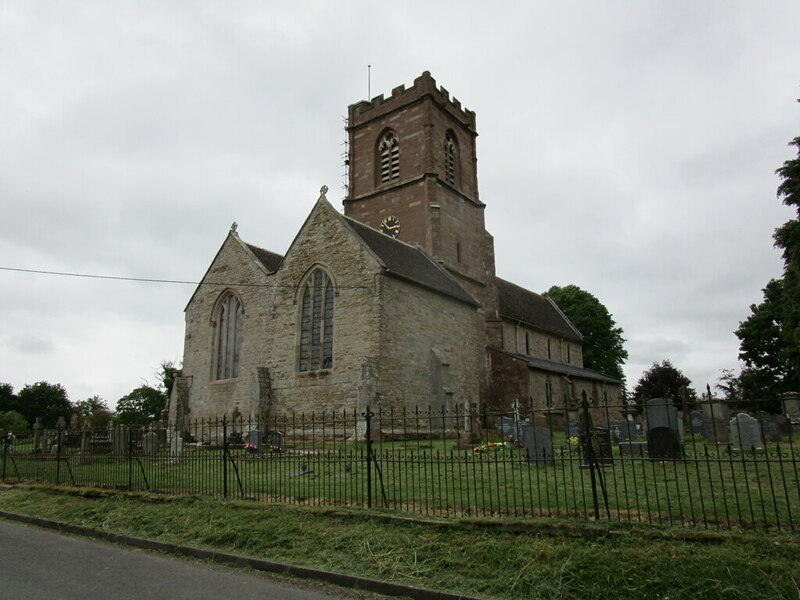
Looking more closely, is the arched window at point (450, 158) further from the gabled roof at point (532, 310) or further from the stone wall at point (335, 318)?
the stone wall at point (335, 318)

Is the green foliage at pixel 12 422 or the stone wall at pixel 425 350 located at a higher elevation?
the stone wall at pixel 425 350

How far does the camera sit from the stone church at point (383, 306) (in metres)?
21.6

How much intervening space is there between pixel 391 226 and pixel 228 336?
10.9 m

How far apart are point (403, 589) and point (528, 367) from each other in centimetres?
2279

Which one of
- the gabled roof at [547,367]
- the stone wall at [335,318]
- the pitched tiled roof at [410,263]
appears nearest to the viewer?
the stone wall at [335,318]

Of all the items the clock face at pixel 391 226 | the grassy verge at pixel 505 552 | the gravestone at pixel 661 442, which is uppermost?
the clock face at pixel 391 226

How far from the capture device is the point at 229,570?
23.6 feet

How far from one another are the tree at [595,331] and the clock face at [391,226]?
24.2 metres

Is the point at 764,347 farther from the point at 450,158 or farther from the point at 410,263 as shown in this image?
the point at 410,263

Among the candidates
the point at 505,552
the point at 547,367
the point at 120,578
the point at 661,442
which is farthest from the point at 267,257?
the point at 505,552

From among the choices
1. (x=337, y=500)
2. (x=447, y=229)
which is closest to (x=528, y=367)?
(x=447, y=229)

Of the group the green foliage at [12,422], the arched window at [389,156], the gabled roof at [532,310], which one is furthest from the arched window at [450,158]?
the green foliage at [12,422]

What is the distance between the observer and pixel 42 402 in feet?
211

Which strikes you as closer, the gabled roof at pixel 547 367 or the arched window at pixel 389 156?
the gabled roof at pixel 547 367
